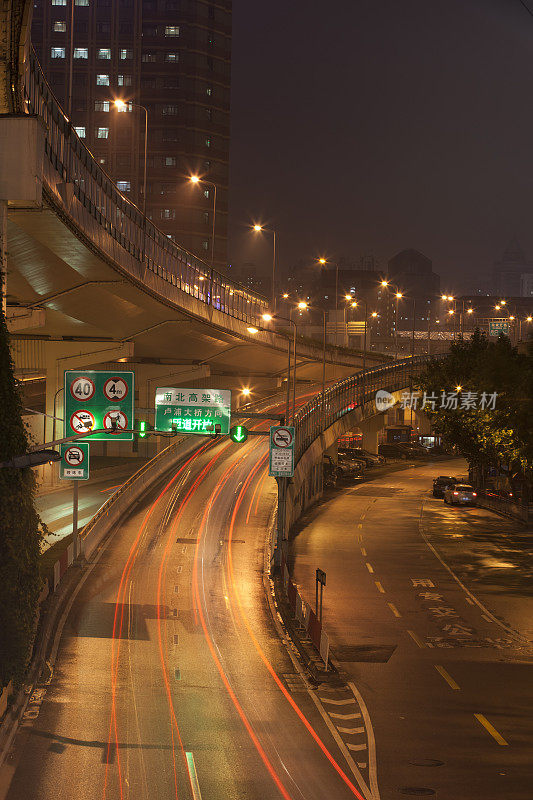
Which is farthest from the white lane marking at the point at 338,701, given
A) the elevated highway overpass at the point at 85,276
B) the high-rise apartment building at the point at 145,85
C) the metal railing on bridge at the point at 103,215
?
the high-rise apartment building at the point at 145,85

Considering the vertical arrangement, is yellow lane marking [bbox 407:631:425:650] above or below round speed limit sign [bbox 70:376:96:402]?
below

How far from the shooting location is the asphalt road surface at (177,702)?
16109mm

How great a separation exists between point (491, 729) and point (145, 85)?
125 m

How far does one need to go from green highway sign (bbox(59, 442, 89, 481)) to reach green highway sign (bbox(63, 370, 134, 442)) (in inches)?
223

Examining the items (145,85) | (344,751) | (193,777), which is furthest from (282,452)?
(145,85)

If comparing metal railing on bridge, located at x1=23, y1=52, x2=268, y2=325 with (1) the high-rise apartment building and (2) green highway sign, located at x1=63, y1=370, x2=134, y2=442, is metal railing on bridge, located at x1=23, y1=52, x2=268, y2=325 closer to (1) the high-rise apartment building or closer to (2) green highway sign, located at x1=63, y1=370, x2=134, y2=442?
(2) green highway sign, located at x1=63, y1=370, x2=134, y2=442

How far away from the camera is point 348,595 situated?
34.1 metres

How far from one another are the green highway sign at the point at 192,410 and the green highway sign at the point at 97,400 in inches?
127

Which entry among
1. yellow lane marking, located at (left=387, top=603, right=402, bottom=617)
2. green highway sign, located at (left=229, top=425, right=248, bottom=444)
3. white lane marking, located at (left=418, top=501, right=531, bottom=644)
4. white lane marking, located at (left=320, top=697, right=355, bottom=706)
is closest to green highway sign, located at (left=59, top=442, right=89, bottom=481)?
green highway sign, located at (left=229, top=425, right=248, bottom=444)

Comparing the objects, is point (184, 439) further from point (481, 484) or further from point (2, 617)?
point (2, 617)

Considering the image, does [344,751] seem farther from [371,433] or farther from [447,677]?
[371,433]

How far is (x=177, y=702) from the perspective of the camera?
69.3 feet

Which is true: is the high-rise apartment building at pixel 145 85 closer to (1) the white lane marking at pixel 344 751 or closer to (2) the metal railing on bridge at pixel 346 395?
(2) the metal railing on bridge at pixel 346 395

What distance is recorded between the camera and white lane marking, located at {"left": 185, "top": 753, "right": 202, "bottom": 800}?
15.4m
